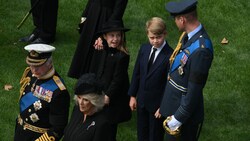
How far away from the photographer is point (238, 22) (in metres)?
10.6

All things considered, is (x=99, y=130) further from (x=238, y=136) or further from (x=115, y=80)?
(x=238, y=136)

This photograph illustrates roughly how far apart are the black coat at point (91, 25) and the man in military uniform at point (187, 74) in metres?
1.65

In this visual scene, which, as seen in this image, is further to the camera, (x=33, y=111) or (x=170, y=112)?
(x=170, y=112)

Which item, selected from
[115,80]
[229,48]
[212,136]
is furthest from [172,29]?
[115,80]

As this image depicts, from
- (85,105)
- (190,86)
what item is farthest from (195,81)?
(85,105)

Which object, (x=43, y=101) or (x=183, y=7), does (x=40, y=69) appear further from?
(x=183, y=7)

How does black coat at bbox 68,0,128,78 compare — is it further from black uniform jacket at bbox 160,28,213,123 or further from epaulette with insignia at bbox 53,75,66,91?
epaulette with insignia at bbox 53,75,66,91

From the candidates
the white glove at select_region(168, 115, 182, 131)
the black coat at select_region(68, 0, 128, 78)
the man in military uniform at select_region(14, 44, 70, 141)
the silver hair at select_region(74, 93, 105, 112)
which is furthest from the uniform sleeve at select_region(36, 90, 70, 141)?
the black coat at select_region(68, 0, 128, 78)

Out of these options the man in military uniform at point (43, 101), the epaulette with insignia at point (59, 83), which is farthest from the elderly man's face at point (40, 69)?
the epaulette with insignia at point (59, 83)

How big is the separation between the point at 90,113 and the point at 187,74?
1.11 meters

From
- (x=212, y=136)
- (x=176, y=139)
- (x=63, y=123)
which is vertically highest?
(x=63, y=123)

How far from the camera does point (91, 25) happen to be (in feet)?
24.8

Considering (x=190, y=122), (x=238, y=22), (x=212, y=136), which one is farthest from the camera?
(x=238, y=22)

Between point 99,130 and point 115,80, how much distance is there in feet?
6.04
